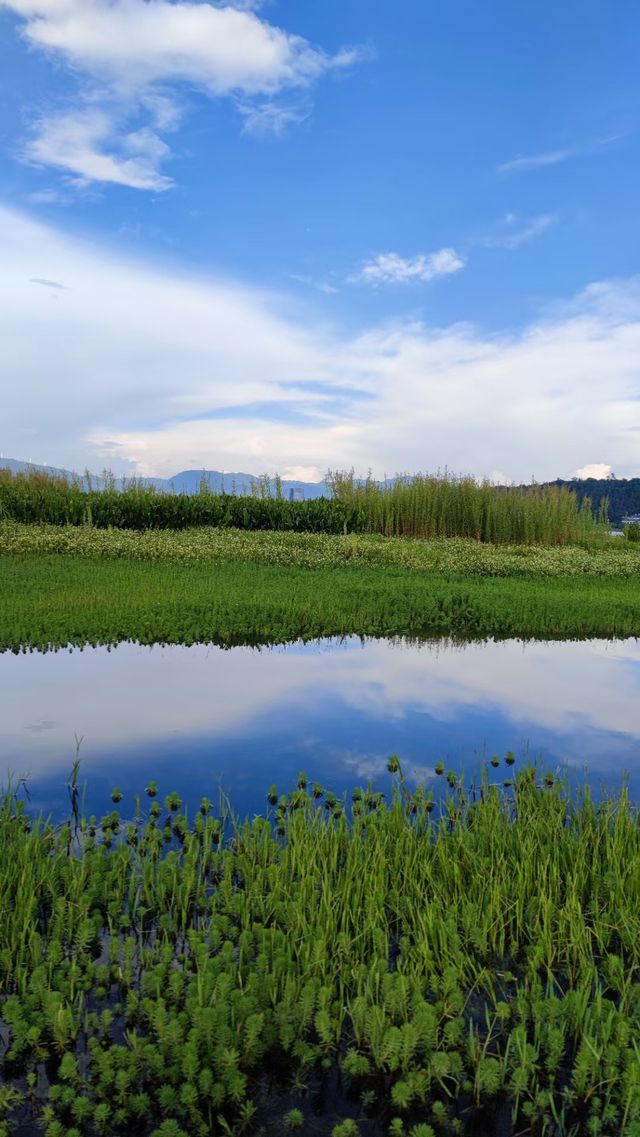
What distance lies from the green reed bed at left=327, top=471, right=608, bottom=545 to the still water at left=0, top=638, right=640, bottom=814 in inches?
627

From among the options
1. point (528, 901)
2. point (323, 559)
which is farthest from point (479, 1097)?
point (323, 559)

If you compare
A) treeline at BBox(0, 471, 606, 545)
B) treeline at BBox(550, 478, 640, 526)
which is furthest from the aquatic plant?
treeline at BBox(550, 478, 640, 526)

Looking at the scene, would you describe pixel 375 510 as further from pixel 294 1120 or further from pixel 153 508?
pixel 294 1120

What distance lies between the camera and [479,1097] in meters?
3.38

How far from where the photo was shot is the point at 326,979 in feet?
12.3

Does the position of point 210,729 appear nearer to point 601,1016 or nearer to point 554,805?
point 554,805

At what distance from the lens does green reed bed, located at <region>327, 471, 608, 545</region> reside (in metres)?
27.6

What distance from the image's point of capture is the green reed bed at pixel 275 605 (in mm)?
12047

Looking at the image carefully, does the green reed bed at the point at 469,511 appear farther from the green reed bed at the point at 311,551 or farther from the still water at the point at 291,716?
the still water at the point at 291,716

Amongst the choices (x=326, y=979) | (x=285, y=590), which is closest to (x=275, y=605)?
(x=285, y=590)

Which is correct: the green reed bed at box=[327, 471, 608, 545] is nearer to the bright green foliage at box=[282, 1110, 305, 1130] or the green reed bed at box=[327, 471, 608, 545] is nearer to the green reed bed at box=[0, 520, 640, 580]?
the green reed bed at box=[0, 520, 640, 580]

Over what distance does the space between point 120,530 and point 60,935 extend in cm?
2137

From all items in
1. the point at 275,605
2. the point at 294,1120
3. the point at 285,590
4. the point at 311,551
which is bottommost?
the point at 294,1120

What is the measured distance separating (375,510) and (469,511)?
3254 millimetres
